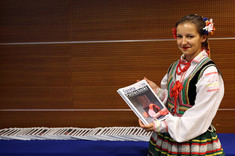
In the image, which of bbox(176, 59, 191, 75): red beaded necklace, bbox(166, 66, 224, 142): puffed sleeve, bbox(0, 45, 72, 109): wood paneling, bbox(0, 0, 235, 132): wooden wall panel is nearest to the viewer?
bbox(166, 66, 224, 142): puffed sleeve

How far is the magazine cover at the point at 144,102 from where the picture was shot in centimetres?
148

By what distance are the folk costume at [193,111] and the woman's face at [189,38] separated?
50mm

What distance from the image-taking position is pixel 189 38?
1377mm

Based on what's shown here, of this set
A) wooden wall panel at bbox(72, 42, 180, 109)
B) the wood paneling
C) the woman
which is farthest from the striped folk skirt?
the wood paneling

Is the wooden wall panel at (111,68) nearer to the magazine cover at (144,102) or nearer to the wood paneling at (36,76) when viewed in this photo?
the wood paneling at (36,76)

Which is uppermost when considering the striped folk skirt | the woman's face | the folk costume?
the woman's face

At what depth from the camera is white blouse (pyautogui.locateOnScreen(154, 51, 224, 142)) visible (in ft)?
4.23

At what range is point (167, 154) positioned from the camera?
1.41 m

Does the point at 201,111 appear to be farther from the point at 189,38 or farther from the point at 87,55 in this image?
the point at 87,55

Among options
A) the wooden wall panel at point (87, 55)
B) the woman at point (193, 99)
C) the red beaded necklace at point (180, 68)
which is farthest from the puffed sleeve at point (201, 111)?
the wooden wall panel at point (87, 55)

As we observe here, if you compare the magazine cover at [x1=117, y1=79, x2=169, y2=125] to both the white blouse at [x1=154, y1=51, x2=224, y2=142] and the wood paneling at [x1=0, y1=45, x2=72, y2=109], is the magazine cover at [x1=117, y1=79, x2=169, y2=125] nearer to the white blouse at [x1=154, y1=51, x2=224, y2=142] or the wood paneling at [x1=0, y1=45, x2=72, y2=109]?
the white blouse at [x1=154, y1=51, x2=224, y2=142]

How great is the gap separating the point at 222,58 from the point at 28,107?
5.95 feet

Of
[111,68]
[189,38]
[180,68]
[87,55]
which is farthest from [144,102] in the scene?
[87,55]

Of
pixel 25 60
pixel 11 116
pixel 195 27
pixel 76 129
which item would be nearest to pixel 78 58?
pixel 25 60
